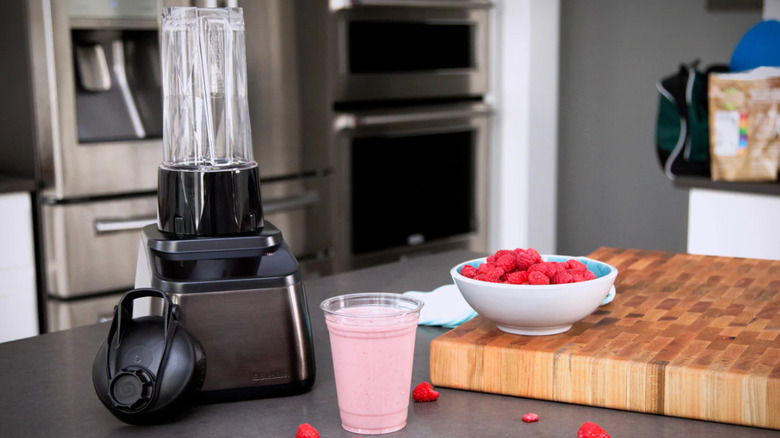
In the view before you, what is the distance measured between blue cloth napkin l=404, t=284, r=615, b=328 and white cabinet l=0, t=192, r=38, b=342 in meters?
1.51

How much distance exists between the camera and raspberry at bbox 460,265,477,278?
1.09 metres

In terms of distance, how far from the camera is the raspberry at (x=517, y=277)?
3.42 feet

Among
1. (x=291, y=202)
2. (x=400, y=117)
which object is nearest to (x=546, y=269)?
(x=291, y=202)

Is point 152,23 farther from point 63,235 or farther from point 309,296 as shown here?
point 309,296

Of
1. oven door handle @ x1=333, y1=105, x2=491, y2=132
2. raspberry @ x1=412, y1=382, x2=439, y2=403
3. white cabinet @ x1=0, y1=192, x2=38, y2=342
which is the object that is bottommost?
white cabinet @ x1=0, y1=192, x2=38, y2=342

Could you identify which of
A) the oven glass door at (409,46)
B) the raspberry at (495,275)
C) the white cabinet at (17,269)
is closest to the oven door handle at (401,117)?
the oven glass door at (409,46)

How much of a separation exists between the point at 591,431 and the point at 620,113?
326 centimetres

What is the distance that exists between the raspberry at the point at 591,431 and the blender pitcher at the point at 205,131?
0.46 metres

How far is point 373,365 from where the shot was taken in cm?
88

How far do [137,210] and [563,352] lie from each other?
1863mm

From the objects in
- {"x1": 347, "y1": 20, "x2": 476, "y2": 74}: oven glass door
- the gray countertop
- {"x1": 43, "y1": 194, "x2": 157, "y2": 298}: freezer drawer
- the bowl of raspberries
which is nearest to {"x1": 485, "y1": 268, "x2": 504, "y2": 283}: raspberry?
the bowl of raspberries

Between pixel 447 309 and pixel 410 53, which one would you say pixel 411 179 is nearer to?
pixel 410 53

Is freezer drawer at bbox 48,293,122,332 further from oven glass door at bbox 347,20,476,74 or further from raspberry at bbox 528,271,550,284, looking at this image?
raspberry at bbox 528,271,550,284

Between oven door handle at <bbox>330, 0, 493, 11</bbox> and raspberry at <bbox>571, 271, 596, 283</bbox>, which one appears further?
oven door handle at <bbox>330, 0, 493, 11</bbox>
